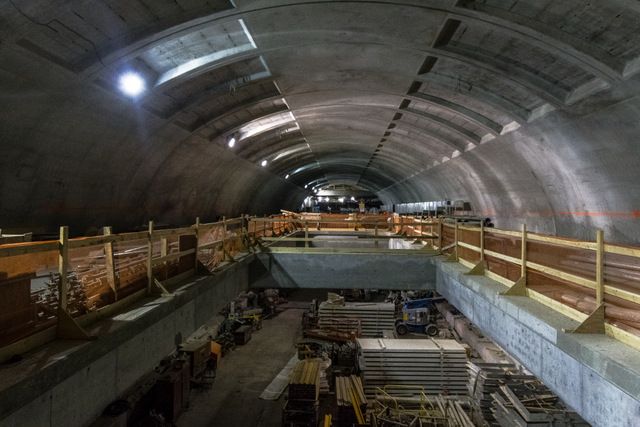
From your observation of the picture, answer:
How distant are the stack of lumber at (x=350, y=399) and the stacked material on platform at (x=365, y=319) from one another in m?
4.99

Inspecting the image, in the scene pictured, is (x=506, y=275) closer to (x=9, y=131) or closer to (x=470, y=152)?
(x=9, y=131)

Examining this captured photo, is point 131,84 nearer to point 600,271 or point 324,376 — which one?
point 324,376

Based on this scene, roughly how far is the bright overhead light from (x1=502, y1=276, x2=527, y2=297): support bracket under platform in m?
8.86

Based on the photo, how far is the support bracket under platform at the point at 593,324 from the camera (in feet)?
14.9

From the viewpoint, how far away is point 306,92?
46.4ft

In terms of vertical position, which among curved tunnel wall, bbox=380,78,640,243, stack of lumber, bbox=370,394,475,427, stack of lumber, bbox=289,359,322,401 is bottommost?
stack of lumber, bbox=370,394,475,427

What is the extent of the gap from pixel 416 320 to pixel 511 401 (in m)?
8.84

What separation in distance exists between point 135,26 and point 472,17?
641cm

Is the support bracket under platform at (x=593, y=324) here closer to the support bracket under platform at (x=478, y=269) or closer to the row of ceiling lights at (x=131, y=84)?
the support bracket under platform at (x=478, y=269)

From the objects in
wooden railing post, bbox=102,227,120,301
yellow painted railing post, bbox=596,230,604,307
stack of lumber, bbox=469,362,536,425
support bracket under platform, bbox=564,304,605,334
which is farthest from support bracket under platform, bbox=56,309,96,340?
stack of lumber, bbox=469,362,536,425

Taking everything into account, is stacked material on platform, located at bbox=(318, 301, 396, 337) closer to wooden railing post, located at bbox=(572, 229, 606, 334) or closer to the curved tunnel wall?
the curved tunnel wall

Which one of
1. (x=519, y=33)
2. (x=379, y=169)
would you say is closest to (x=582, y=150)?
(x=519, y=33)

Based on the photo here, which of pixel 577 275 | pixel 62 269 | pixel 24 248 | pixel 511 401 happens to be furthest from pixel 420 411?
pixel 24 248

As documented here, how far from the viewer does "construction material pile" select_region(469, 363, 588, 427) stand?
9.01 metres
